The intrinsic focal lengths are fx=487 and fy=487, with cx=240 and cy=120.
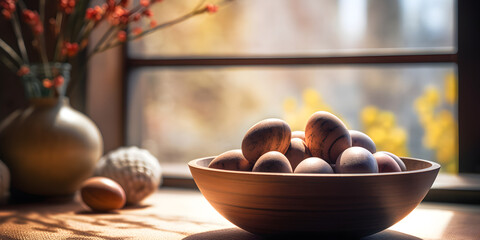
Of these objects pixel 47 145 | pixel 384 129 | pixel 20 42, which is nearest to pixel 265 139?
pixel 47 145

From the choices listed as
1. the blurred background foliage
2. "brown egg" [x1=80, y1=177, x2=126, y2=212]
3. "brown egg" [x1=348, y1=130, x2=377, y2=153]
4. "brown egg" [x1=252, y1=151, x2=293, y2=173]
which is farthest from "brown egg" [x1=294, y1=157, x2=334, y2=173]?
the blurred background foliage

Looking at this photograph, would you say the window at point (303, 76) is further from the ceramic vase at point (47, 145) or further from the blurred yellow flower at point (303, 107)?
the ceramic vase at point (47, 145)

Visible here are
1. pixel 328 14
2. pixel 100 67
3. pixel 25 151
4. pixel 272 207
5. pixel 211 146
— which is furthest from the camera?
pixel 211 146

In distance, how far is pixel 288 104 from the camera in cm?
169

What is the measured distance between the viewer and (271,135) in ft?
2.45

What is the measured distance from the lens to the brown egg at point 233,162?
2.48 ft

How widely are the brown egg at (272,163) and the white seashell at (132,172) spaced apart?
533 millimetres

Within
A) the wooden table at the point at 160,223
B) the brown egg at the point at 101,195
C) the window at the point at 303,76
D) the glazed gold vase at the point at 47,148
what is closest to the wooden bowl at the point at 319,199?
the wooden table at the point at 160,223

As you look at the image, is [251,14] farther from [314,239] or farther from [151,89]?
[314,239]

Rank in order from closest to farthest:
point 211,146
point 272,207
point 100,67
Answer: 1. point 272,207
2. point 100,67
3. point 211,146

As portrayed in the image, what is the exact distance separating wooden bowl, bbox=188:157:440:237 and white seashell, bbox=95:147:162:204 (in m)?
0.50

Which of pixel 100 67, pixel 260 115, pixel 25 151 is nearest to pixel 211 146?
pixel 260 115

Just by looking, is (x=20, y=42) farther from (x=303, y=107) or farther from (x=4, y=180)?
(x=303, y=107)

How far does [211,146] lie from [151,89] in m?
0.30
